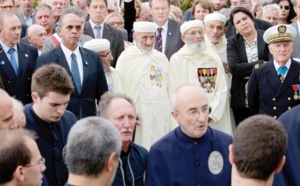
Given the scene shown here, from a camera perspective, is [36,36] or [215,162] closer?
[215,162]

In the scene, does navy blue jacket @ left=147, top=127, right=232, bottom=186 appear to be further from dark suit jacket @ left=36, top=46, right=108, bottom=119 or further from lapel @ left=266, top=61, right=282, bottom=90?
lapel @ left=266, top=61, right=282, bottom=90

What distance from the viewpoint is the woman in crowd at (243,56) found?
898 centimetres

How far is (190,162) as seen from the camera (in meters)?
5.40

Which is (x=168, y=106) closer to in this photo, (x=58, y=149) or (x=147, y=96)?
(x=147, y=96)

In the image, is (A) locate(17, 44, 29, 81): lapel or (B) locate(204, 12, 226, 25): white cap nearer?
(A) locate(17, 44, 29, 81): lapel

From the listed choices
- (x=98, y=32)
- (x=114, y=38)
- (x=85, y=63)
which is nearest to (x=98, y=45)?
(x=85, y=63)

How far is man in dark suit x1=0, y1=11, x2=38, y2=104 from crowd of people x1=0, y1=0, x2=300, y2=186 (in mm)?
12

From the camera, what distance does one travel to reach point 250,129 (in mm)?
3705

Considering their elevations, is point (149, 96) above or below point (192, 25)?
below

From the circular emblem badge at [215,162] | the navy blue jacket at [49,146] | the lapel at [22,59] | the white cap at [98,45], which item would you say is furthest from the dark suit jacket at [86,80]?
the circular emblem badge at [215,162]

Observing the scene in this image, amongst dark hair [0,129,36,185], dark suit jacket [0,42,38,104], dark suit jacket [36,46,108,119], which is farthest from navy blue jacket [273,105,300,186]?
dark suit jacket [0,42,38,104]

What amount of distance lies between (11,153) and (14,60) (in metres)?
4.32

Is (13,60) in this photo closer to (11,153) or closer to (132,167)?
(132,167)

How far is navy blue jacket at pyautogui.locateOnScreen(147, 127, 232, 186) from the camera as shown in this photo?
5344 millimetres
